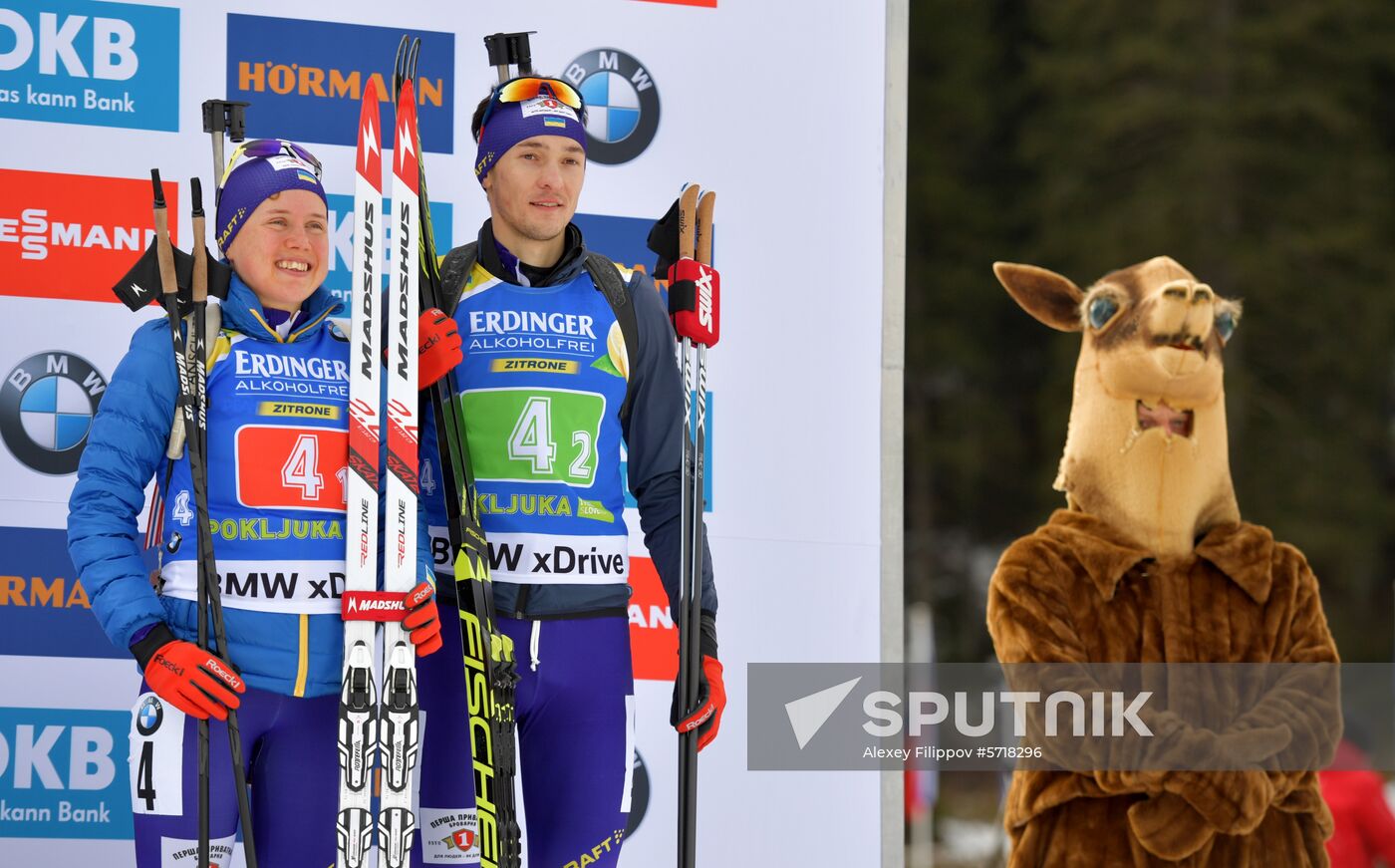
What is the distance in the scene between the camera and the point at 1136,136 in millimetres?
10750

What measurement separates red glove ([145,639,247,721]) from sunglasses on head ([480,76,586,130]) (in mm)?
1120

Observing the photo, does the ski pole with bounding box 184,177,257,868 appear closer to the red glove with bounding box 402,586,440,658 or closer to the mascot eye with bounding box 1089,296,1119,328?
the red glove with bounding box 402,586,440,658

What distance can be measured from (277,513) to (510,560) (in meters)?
0.42

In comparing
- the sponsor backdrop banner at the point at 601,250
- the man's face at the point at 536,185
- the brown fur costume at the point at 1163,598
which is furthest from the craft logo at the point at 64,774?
the brown fur costume at the point at 1163,598

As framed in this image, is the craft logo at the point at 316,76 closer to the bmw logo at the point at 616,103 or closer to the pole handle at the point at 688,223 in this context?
the bmw logo at the point at 616,103

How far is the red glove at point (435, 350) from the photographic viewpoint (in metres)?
2.68

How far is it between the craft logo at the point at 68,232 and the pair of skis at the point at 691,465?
4.33 feet

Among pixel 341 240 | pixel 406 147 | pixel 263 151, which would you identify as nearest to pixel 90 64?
pixel 341 240

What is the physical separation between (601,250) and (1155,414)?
1.39 m

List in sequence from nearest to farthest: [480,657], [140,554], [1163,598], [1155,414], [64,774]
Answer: [140,554], [480,657], [64,774], [1163,598], [1155,414]

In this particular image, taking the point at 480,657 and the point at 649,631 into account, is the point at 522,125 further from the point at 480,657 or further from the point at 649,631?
the point at 649,631

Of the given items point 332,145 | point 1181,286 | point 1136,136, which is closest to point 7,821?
point 332,145

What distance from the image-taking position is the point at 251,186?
2.67 metres

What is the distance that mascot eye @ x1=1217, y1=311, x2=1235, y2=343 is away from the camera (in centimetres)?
375
